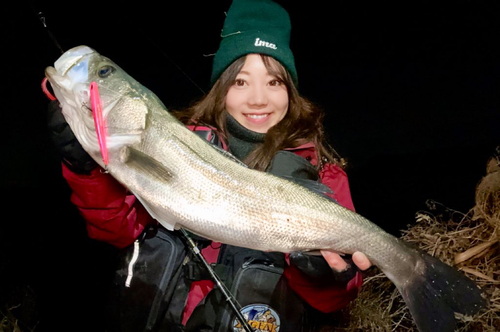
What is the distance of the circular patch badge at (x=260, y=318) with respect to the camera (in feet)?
7.68

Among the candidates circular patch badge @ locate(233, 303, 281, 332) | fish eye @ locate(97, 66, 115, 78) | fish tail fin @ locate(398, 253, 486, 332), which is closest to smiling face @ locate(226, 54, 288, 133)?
fish eye @ locate(97, 66, 115, 78)

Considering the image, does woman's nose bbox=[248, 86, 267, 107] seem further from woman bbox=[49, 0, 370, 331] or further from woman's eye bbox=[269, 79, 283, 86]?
woman's eye bbox=[269, 79, 283, 86]

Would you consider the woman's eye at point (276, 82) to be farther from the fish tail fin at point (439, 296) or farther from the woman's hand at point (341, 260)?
the fish tail fin at point (439, 296)

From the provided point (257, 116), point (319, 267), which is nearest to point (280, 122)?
point (257, 116)

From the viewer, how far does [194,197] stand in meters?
1.81

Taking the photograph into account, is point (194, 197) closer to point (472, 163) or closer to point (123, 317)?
point (123, 317)

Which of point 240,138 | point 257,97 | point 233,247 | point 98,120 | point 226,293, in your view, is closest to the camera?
point 98,120

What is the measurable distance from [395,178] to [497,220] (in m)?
6.99

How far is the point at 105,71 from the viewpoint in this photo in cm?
197

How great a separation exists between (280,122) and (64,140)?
1.69 m

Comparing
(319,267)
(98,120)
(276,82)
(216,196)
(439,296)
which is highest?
(276,82)

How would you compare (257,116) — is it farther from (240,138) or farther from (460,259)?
(460,259)

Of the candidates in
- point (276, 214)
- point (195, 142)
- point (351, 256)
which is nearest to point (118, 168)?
point (195, 142)

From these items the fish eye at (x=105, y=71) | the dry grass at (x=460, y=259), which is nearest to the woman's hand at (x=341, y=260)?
the dry grass at (x=460, y=259)
